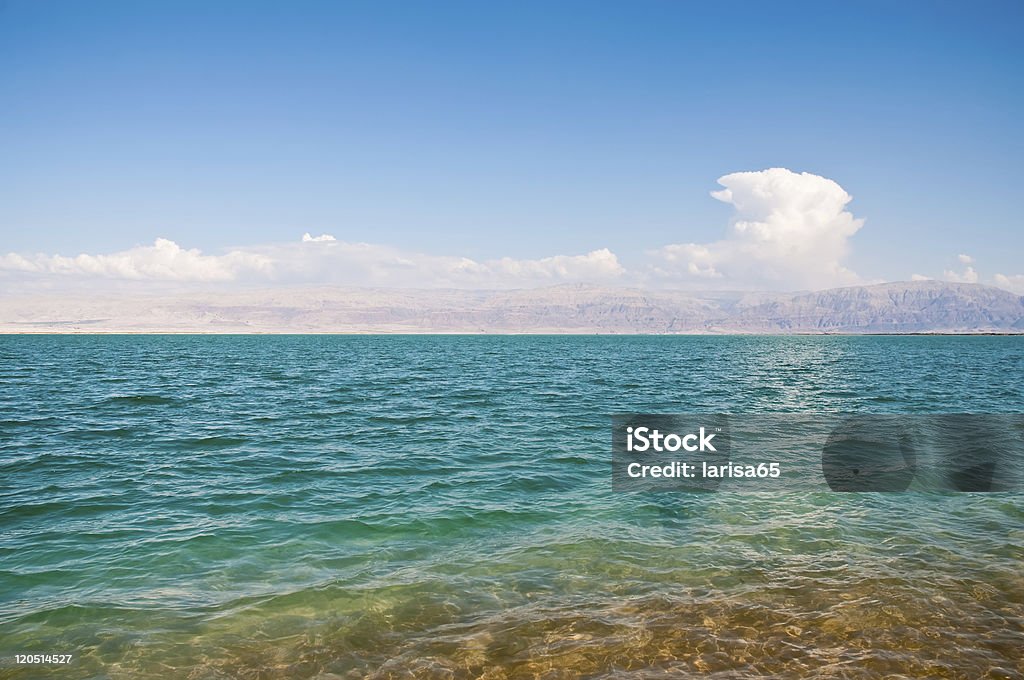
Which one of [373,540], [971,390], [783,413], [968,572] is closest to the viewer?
[968,572]

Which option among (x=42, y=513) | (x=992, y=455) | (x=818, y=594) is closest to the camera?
(x=818, y=594)

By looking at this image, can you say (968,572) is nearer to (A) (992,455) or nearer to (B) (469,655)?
(B) (469,655)

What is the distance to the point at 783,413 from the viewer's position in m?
32.5

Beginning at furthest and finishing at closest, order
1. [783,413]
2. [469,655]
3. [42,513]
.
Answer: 1. [783,413]
2. [42,513]
3. [469,655]

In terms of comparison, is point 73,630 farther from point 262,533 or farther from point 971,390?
point 971,390

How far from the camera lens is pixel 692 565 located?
37.4 ft

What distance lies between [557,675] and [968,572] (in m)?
8.33

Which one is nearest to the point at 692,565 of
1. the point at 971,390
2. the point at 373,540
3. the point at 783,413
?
the point at 373,540

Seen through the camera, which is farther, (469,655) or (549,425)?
(549,425)

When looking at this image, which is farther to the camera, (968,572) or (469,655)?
(968,572)

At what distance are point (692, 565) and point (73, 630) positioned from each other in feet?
34.1

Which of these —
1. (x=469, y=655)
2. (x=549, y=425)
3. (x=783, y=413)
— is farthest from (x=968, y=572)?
(x=783, y=413)

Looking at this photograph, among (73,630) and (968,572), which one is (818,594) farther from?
(73,630)

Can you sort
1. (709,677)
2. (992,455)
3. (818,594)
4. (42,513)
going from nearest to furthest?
(709,677) → (818,594) → (42,513) → (992,455)
